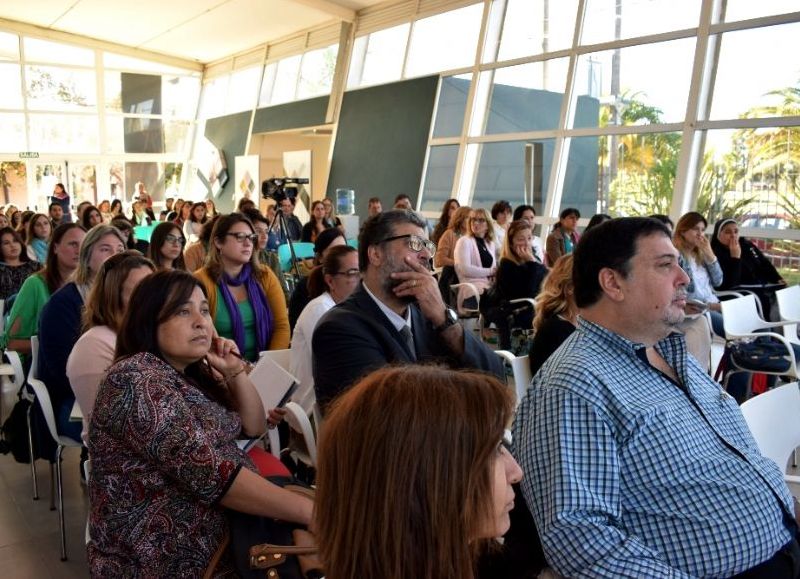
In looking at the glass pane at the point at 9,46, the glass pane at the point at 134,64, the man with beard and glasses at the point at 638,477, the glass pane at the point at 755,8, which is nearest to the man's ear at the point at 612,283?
the man with beard and glasses at the point at 638,477

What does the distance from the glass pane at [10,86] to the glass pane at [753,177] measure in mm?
15361

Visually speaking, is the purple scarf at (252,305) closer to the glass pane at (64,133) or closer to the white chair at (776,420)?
the white chair at (776,420)

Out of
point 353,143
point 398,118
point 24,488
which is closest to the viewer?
point 24,488

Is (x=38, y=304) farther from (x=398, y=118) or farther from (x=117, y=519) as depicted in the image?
(x=398, y=118)

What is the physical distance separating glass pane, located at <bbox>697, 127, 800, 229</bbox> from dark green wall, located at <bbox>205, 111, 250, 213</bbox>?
1149cm

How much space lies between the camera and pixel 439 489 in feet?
2.79

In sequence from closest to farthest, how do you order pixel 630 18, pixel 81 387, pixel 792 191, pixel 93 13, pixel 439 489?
pixel 439 489 → pixel 81 387 → pixel 792 191 → pixel 630 18 → pixel 93 13

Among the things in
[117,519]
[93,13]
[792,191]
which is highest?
[93,13]

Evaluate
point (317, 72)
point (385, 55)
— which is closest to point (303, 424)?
point (385, 55)

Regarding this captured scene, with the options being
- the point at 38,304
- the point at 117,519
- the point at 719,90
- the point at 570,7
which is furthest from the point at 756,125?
the point at 117,519

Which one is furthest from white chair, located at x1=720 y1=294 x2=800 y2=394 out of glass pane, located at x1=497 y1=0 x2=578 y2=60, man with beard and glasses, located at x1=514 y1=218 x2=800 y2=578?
glass pane, located at x1=497 y1=0 x2=578 y2=60

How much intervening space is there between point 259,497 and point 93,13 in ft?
52.7

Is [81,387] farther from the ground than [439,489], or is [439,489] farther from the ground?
[439,489]

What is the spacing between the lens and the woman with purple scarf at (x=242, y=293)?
141 inches
